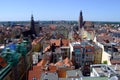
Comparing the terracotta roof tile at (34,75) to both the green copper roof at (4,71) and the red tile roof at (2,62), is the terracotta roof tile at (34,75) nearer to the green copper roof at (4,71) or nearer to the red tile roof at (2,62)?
the green copper roof at (4,71)

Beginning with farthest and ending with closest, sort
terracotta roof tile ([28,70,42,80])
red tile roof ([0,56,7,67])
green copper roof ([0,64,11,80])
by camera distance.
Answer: terracotta roof tile ([28,70,42,80]) < red tile roof ([0,56,7,67]) < green copper roof ([0,64,11,80])

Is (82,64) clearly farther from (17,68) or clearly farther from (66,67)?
(17,68)

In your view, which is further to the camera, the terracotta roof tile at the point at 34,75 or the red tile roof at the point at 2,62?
the terracotta roof tile at the point at 34,75

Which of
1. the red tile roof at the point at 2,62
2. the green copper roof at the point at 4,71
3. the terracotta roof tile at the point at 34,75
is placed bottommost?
the terracotta roof tile at the point at 34,75

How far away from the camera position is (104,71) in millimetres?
39250

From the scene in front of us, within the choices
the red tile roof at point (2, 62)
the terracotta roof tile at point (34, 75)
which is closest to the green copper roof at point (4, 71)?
the red tile roof at point (2, 62)

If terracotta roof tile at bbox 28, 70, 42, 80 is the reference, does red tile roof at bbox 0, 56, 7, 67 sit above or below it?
above

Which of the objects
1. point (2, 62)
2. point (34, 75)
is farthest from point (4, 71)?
point (34, 75)

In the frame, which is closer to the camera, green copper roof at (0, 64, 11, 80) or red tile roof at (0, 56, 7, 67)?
green copper roof at (0, 64, 11, 80)

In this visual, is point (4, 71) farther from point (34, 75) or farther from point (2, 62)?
point (34, 75)

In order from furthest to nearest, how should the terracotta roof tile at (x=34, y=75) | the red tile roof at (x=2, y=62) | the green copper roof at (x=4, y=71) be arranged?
the terracotta roof tile at (x=34, y=75)
the red tile roof at (x=2, y=62)
the green copper roof at (x=4, y=71)

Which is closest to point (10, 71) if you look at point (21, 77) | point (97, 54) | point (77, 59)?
point (21, 77)

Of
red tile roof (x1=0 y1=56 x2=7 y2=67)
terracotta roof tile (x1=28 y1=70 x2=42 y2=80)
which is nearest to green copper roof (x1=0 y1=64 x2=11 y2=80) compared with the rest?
red tile roof (x1=0 y1=56 x2=7 y2=67)

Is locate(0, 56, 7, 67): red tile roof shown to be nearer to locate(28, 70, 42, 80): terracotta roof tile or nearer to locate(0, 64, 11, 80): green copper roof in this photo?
locate(0, 64, 11, 80): green copper roof
